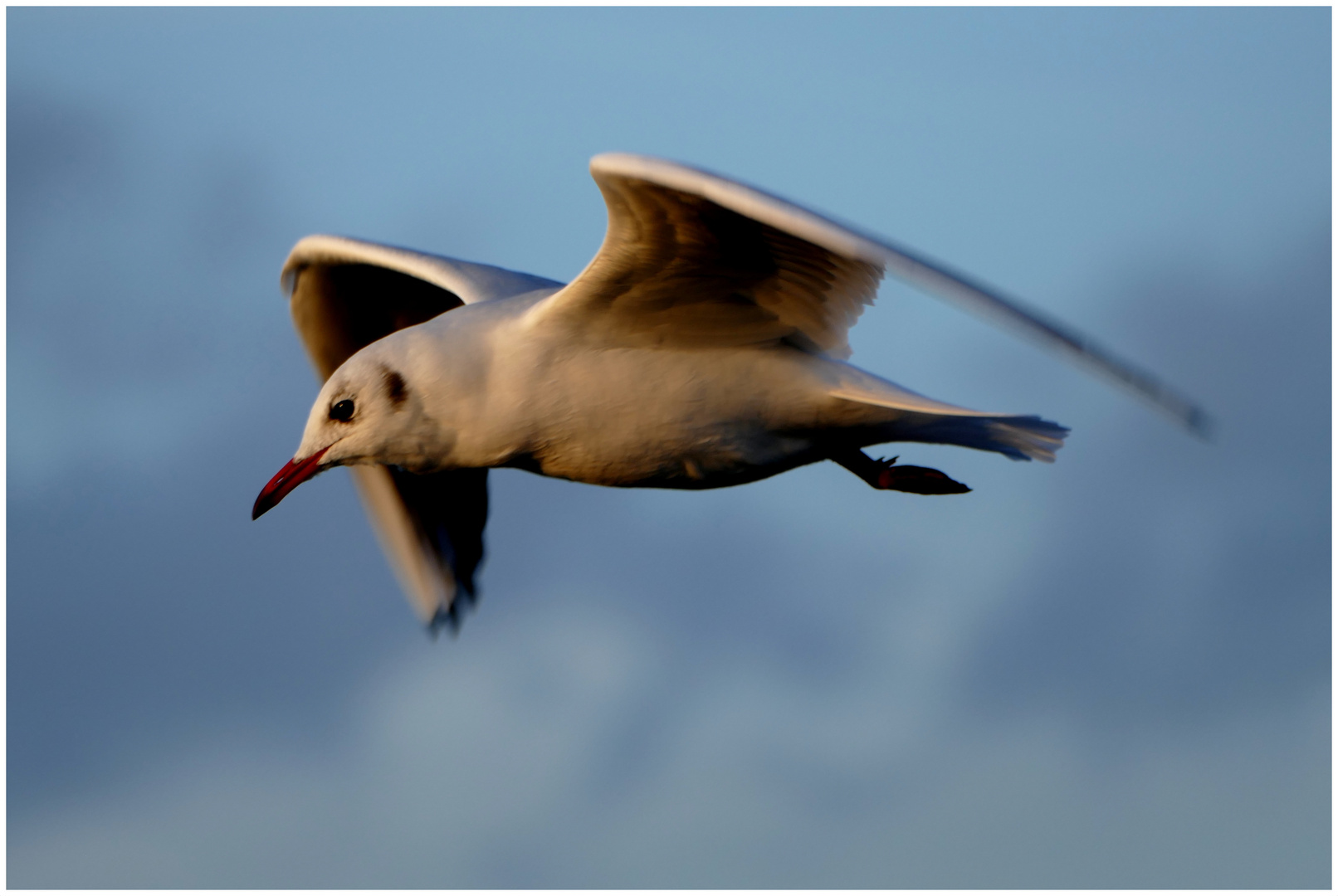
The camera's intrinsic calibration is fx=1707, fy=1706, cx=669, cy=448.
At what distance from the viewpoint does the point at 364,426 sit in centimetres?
702

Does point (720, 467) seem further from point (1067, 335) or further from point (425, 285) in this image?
point (425, 285)

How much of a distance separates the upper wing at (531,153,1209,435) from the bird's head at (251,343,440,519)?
662 millimetres

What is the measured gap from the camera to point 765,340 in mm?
7289

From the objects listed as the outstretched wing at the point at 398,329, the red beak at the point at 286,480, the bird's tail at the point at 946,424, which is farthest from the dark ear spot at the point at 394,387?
the bird's tail at the point at 946,424

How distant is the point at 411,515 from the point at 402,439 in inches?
117

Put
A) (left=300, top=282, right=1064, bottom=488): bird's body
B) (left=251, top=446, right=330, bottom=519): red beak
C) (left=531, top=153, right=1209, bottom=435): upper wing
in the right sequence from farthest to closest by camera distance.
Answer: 1. (left=251, top=446, right=330, bottom=519): red beak
2. (left=300, top=282, right=1064, bottom=488): bird's body
3. (left=531, top=153, right=1209, bottom=435): upper wing

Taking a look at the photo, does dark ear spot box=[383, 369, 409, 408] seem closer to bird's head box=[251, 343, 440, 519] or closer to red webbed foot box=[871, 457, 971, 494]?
bird's head box=[251, 343, 440, 519]

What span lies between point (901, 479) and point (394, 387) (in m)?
2.45

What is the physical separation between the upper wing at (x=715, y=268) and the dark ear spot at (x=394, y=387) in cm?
63

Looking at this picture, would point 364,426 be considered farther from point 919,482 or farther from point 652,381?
point 919,482

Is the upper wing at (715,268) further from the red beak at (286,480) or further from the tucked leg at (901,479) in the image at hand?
the red beak at (286,480)

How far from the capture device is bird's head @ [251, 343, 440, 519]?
7.00m

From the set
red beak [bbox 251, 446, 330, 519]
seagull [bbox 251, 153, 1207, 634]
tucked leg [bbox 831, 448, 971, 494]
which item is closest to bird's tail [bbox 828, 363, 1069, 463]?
seagull [bbox 251, 153, 1207, 634]

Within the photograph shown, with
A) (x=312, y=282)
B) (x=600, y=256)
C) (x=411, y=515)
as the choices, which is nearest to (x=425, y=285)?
(x=312, y=282)
